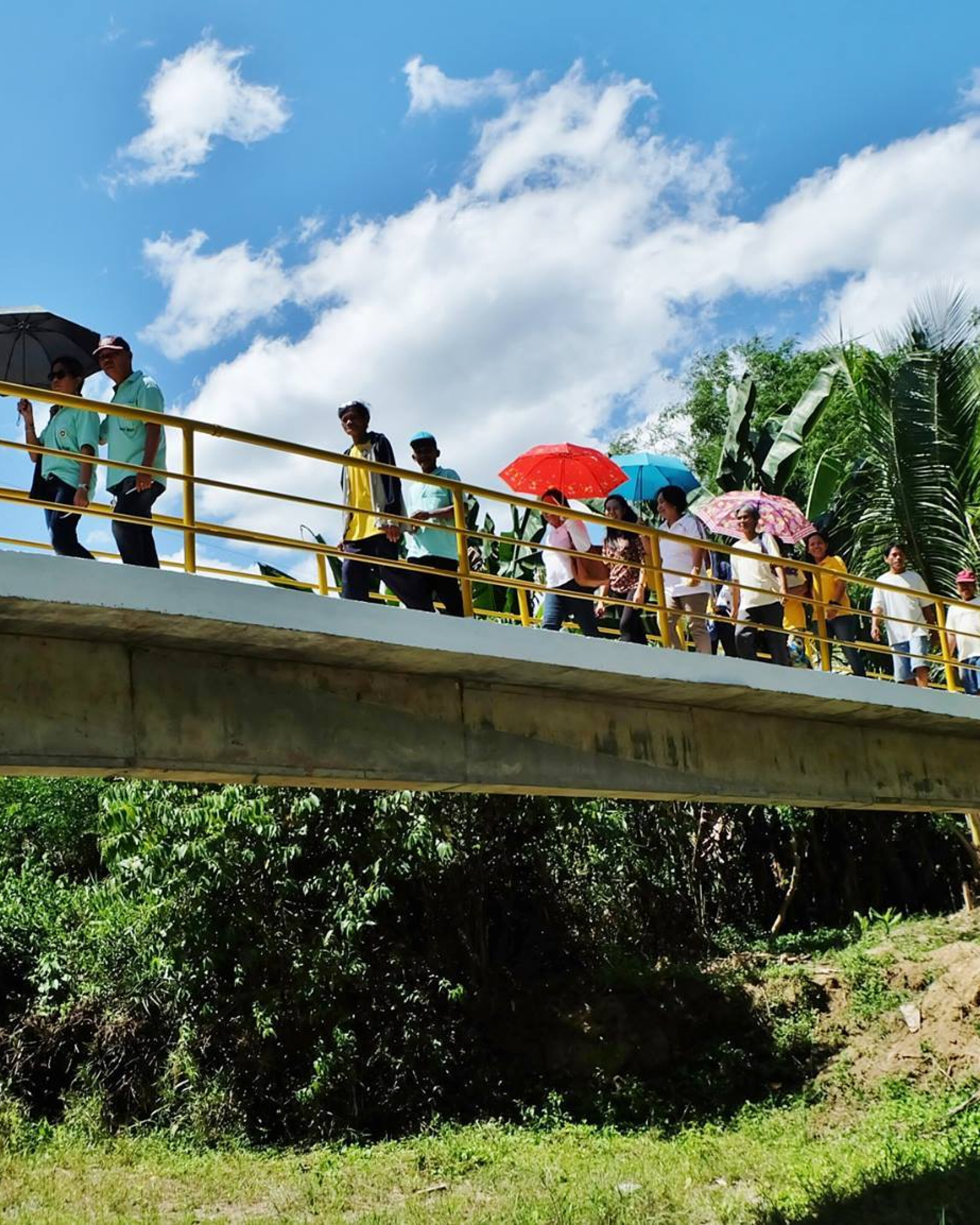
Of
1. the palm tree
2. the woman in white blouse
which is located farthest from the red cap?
the palm tree

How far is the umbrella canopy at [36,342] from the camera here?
7586mm

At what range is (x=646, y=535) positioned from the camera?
9484 millimetres

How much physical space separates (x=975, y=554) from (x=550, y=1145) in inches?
365

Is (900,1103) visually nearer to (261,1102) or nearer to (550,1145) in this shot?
(550,1145)

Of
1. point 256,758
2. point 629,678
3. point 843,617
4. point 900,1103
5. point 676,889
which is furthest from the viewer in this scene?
point 676,889

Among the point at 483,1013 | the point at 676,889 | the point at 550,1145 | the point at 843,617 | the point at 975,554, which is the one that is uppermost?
the point at 975,554

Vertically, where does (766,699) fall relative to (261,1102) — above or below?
above

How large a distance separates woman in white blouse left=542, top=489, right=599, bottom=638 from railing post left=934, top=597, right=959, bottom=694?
13.1 ft

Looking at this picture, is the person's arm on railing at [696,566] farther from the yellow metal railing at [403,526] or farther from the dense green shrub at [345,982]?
the dense green shrub at [345,982]

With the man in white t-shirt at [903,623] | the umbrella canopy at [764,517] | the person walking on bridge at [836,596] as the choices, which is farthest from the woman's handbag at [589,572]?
the man in white t-shirt at [903,623]

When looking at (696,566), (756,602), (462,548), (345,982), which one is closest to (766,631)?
(756,602)

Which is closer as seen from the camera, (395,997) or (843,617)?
(843,617)

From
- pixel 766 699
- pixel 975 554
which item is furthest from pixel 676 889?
pixel 766 699

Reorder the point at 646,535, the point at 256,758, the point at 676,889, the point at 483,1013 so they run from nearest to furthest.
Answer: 1. the point at 256,758
2. the point at 646,535
3. the point at 483,1013
4. the point at 676,889
